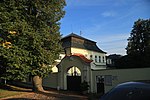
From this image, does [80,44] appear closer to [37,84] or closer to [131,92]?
[37,84]

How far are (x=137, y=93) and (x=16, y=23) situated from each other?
69.8ft

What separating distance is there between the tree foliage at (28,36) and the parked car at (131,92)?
19.7 meters

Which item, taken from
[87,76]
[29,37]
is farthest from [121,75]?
[29,37]

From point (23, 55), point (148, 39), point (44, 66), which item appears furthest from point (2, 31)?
Answer: point (148, 39)

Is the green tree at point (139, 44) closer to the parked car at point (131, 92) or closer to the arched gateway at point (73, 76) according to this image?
the arched gateway at point (73, 76)

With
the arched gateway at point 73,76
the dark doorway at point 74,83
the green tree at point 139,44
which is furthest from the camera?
the green tree at point 139,44

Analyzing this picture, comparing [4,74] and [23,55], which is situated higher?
[23,55]

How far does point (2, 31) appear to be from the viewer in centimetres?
2484

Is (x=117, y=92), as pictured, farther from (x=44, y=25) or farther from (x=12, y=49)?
(x=44, y=25)

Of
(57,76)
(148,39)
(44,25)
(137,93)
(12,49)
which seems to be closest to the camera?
(137,93)

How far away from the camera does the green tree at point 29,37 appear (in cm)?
2442

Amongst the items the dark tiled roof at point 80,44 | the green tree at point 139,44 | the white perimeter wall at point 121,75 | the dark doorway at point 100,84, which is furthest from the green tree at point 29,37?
the green tree at point 139,44

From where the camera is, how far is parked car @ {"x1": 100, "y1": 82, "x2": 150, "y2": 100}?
485 centimetres

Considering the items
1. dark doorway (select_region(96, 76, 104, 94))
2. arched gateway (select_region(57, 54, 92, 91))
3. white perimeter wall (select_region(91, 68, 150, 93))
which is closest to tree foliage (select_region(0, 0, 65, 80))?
arched gateway (select_region(57, 54, 92, 91))
